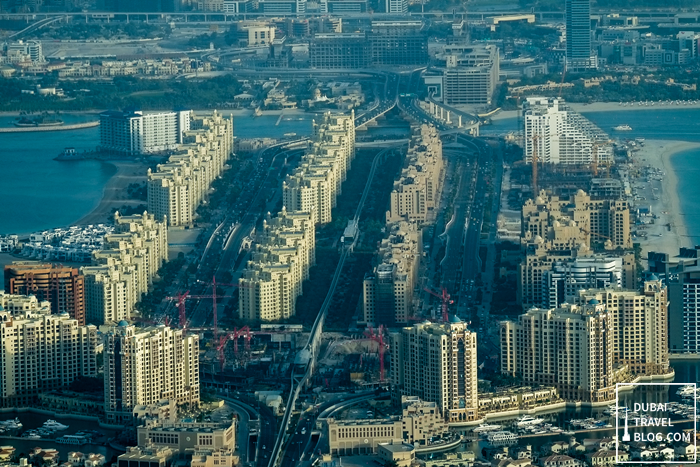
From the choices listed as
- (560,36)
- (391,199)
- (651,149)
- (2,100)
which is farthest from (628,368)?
(560,36)

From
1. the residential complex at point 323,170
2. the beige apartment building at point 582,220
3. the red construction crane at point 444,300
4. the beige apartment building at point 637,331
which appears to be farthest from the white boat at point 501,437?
the residential complex at point 323,170

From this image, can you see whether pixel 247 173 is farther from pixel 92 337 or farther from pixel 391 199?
pixel 92 337

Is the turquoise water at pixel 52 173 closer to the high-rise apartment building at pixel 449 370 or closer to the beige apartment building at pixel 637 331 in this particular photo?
the beige apartment building at pixel 637 331

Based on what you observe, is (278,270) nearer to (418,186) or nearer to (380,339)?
(380,339)

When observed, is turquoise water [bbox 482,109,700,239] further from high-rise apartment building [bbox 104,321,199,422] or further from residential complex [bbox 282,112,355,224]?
high-rise apartment building [bbox 104,321,199,422]

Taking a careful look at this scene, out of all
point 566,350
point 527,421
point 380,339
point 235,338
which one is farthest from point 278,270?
point 527,421
